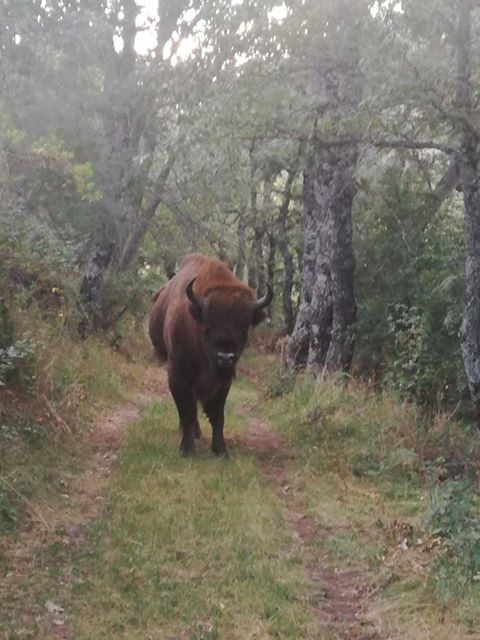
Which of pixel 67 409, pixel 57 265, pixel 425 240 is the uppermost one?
pixel 425 240

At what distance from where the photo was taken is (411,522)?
257 inches

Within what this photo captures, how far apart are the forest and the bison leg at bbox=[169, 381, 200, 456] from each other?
1.04 feet

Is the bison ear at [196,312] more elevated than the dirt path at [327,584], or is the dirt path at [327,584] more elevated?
the bison ear at [196,312]

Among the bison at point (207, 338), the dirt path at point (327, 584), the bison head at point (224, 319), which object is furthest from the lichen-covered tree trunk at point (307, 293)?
the dirt path at point (327, 584)

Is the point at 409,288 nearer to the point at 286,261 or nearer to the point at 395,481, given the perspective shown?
the point at 395,481

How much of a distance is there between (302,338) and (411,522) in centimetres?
798


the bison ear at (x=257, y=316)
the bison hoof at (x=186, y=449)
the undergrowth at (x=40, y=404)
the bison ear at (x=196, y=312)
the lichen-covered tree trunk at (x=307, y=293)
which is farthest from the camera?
the lichen-covered tree trunk at (x=307, y=293)

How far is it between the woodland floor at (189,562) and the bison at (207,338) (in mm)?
652

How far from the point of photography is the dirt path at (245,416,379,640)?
4.95m

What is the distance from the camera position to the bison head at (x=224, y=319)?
8.43 metres

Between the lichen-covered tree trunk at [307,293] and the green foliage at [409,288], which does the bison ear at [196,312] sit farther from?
the lichen-covered tree trunk at [307,293]

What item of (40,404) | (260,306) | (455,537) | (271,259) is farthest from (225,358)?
(271,259)

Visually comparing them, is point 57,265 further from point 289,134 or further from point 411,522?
point 411,522

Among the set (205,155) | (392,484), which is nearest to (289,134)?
(392,484)
